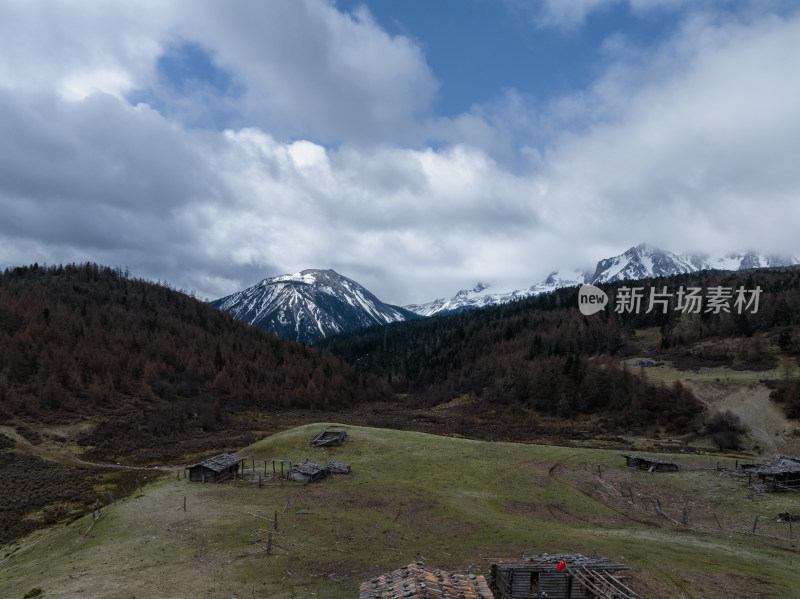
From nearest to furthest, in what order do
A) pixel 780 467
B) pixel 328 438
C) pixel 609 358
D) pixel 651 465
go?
1. pixel 780 467
2. pixel 651 465
3. pixel 328 438
4. pixel 609 358

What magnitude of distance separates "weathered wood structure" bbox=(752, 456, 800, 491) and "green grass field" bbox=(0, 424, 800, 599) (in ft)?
7.94

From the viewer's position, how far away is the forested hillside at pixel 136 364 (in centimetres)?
9238

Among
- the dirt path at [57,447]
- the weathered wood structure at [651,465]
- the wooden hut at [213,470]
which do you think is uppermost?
the weathered wood structure at [651,465]

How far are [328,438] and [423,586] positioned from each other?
4893 centimetres

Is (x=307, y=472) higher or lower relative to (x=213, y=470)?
higher

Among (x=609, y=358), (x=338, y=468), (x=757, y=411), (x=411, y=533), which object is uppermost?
(x=609, y=358)

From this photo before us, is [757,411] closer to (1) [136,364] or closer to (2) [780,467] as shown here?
(2) [780,467]

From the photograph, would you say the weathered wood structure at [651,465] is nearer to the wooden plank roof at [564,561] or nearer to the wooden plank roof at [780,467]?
the wooden plank roof at [780,467]

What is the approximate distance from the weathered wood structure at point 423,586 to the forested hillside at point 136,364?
252 ft

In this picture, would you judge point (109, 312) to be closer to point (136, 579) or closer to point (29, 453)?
point (29, 453)

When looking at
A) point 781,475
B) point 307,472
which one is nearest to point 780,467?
point 781,475

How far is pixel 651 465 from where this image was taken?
175 ft

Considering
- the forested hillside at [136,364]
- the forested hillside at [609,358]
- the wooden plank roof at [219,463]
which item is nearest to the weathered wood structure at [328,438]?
the wooden plank roof at [219,463]

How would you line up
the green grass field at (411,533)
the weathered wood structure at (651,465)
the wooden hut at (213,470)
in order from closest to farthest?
the green grass field at (411,533) → the wooden hut at (213,470) → the weathered wood structure at (651,465)
